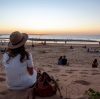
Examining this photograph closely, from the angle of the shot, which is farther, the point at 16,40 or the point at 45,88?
the point at 45,88

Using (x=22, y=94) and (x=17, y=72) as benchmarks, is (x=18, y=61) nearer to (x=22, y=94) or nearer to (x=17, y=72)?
(x=17, y=72)

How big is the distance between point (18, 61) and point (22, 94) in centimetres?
76

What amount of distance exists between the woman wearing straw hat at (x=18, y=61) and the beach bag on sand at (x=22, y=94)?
0.17 meters

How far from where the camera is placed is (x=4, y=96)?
12.7ft

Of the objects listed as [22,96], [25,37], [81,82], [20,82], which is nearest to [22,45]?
[25,37]

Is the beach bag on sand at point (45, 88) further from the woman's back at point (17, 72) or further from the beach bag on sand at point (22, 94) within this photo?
the woman's back at point (17, 72)

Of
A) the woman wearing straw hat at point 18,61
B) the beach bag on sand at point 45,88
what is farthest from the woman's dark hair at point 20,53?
the beach bag on sand at point 45,88

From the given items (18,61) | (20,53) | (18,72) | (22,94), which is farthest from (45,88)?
(20,53)

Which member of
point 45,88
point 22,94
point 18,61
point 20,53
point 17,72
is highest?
point 20,53

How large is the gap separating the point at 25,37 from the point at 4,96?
145 cm

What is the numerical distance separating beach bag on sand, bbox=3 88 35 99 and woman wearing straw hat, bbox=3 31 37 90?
166 mm

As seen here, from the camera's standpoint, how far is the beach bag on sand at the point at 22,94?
3.71 metres

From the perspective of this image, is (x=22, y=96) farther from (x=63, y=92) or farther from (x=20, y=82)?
(x=63, y=92)

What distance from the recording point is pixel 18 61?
12.1 ft
